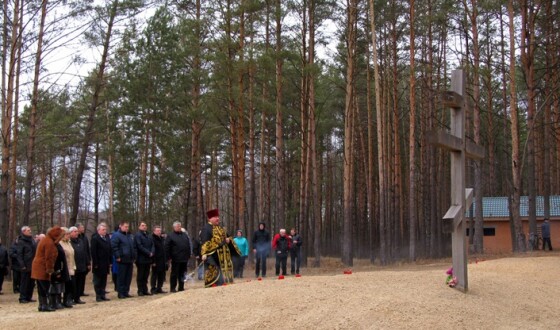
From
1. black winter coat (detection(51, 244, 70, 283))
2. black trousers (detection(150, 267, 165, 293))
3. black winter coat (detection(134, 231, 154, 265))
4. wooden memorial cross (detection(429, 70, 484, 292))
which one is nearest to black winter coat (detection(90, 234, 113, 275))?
black winter coat (detection(134, 231, 154, 265))

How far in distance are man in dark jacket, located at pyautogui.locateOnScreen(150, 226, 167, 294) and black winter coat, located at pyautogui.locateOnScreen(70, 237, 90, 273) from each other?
5.56 ft

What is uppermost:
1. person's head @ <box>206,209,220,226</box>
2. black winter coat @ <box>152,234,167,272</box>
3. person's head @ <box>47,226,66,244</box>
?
person's head @ <box>206,209,220,226</box>

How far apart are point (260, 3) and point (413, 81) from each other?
6900 millimetres

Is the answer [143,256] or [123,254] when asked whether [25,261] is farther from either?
[143,256]

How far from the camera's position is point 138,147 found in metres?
26.8

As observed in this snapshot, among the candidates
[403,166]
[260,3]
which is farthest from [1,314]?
[403,166]

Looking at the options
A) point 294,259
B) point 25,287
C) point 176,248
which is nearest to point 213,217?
point 176,248

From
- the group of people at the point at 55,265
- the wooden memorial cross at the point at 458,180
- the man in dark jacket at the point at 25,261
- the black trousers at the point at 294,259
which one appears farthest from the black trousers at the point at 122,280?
the wooden memorial cross at the point at 458,180

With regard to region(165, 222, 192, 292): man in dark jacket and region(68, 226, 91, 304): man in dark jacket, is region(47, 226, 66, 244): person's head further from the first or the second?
region(165, 222, 192, 292): man in dark jacket

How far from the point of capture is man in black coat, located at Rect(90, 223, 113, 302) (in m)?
13.3

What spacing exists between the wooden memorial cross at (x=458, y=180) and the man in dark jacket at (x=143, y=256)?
7.06 meters

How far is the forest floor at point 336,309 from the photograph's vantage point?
7918 millimetres

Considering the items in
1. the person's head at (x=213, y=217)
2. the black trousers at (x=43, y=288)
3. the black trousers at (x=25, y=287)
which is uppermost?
the person's head at (x=213, y=217)

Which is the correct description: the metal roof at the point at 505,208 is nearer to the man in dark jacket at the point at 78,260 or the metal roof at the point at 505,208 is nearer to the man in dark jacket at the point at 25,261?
the man in dark jacket at the point at 78,260
